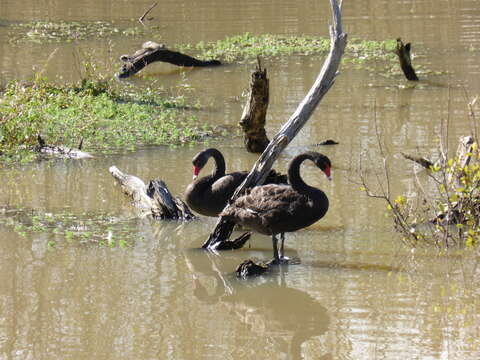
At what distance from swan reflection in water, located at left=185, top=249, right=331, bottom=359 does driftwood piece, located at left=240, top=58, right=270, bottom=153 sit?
400 cm

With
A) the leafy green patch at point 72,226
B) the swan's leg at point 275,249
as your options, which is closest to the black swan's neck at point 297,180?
the swan's leg at point 275,249

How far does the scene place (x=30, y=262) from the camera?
8859mm

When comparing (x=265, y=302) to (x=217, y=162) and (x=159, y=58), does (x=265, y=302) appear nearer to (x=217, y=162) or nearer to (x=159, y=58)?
(x=217, y=162)

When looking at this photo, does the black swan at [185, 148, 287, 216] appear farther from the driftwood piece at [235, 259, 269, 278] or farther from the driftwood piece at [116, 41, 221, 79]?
the driftwood piece at [116, 41, 221, 79]

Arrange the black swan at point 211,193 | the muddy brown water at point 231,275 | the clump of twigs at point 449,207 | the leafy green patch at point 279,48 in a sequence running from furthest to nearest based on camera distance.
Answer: the leafy green patch at point 279,48 → the black swan at point 211,193 → the clump of twigs at point 449,207 → the muddy brown water at point 231,275

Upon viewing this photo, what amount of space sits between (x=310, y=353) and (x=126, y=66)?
12781mm

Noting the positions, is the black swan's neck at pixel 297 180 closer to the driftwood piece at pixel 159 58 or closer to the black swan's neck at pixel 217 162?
the black swan's neck at pixel 217 162

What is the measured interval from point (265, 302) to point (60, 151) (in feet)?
18.6

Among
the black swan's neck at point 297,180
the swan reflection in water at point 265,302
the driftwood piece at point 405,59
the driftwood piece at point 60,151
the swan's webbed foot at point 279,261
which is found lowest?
the swan reflection in water at point 265,302

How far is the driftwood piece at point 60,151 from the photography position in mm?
12719

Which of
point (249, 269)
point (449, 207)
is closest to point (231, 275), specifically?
point (249, 269)

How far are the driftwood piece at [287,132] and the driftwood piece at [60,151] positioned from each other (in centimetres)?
361

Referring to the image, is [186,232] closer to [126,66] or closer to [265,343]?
[265,343]

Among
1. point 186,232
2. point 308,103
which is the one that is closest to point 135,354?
point 186,232
